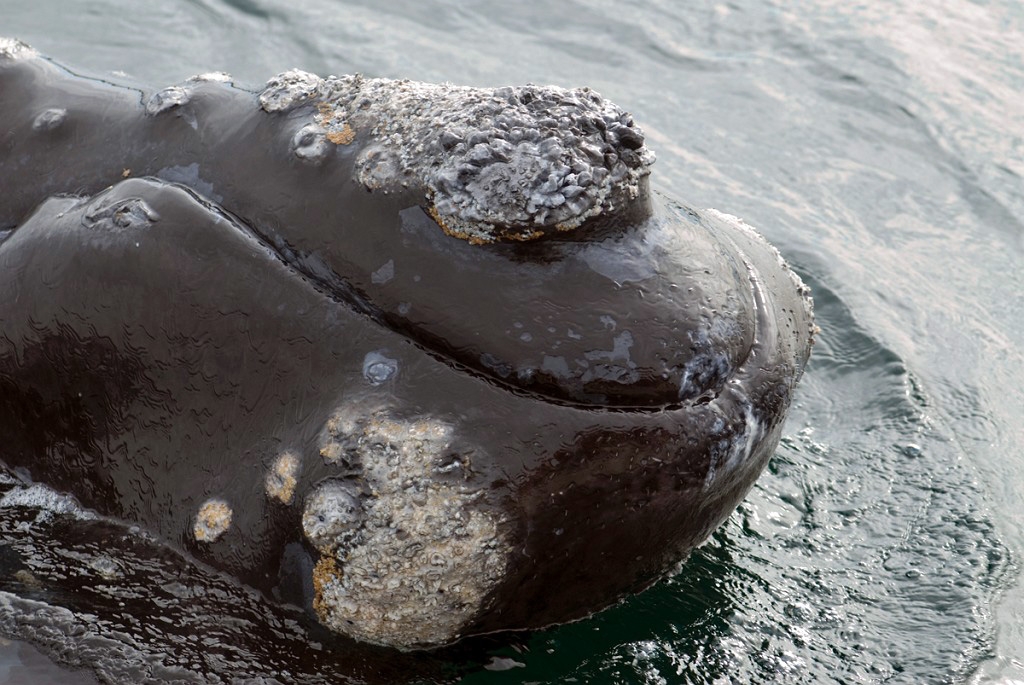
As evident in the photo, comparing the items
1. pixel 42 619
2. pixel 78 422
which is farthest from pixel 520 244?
pixel 42 619

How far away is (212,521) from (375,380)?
73cm

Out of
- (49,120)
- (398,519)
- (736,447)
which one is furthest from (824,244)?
(49,120)

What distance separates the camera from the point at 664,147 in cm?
890

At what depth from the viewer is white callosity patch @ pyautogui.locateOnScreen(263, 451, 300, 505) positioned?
144 inches

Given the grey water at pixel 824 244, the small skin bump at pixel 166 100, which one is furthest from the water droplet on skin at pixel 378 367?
the small skin bump at pixel 166 100

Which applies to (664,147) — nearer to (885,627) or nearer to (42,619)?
(885,627)

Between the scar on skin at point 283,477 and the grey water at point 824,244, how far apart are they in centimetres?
52

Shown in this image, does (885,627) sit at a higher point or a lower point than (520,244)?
lower

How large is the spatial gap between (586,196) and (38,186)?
2056 mm

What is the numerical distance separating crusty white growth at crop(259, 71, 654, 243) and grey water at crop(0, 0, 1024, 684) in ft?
5.09

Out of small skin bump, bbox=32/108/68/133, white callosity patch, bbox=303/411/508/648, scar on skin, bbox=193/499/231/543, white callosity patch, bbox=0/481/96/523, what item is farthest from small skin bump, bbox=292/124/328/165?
white callosity patch, bbox=0/481/96/523

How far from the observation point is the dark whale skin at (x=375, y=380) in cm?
362

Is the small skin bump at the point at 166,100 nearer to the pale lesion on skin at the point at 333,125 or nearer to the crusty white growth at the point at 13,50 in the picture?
the pale lesion on skin at the point at 333,125

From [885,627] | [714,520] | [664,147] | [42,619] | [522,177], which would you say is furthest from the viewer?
[664,147]
